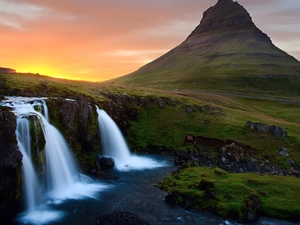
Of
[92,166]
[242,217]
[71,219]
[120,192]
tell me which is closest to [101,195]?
[120,192]

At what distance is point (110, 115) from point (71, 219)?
3100 centimetres

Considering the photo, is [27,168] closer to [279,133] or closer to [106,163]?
[106,163]

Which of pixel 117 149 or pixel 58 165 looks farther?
pixel 117 149

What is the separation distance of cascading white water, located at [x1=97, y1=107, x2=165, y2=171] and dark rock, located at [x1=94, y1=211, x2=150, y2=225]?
17928 mm

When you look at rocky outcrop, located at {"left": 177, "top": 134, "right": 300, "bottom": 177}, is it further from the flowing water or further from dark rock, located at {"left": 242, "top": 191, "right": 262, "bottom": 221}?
dark rock, located at {"left": 242, "top": 191, "right": 262, "bottom": 221}

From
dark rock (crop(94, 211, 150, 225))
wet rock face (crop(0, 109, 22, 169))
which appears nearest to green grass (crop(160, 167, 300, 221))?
dark rock (crop(94, 211, 150, 225))

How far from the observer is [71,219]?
27203 mm

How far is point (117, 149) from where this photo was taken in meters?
50.5

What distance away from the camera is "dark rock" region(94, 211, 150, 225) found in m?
25.5

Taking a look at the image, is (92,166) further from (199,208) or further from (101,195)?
(199,208)

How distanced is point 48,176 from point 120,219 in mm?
12800

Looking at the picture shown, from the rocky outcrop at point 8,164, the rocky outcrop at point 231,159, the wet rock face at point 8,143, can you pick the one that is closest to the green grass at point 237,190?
the rocky outcrop at point 231,159

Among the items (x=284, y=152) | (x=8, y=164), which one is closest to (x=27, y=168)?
(x=8, y=164)

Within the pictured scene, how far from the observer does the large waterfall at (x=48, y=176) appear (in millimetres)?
28984
